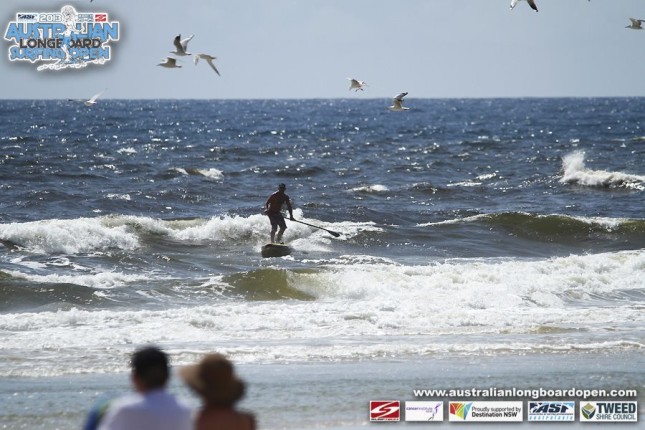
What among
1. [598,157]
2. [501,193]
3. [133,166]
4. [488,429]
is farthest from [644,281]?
[598,157]

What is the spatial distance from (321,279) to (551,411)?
26.2 ft

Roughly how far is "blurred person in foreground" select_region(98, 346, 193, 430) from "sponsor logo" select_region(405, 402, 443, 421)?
4231 mm

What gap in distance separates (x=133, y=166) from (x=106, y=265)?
16.8 meters

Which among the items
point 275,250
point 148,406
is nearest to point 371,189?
point 275,250

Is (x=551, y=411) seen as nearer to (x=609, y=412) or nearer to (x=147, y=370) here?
(x=609, y=412)

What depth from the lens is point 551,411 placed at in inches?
328

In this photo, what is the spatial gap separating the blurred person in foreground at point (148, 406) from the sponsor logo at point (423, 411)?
167 inches

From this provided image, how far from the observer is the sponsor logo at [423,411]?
821 cm

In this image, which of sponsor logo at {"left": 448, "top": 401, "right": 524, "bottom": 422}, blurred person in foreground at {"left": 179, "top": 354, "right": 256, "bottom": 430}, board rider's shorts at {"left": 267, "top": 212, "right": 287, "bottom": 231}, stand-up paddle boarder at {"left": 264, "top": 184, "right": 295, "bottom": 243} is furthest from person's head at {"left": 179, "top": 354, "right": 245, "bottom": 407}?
board rider's shorts at {"left": 267, "top": 212, "right": 287, "bottom": 231}

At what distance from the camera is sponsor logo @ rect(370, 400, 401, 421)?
816 centimetres

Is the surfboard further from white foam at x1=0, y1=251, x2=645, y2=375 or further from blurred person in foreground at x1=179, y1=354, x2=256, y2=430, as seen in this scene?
blurred person in foreground at x1=179, y1=354, x2=256, y2=430

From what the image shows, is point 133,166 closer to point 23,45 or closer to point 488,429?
point 23,45

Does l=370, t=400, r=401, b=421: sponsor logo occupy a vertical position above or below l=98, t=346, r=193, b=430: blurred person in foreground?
below

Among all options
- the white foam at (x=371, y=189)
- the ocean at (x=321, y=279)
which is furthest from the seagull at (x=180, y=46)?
the white foam at (x=371, y=189)
